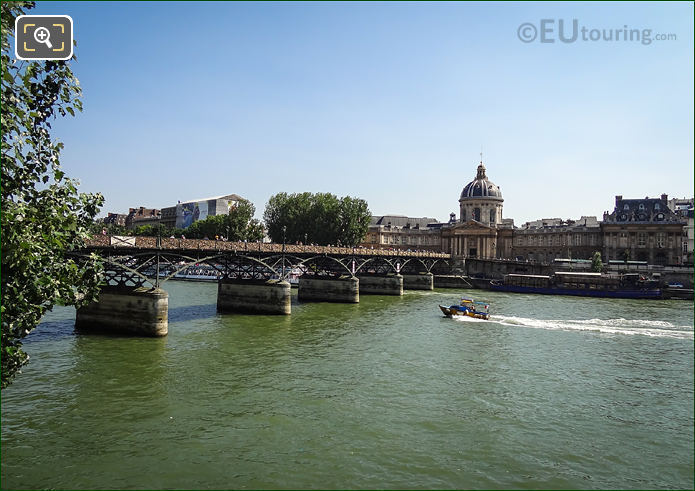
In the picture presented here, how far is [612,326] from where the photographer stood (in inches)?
1580

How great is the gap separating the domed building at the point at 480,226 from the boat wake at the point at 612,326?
270ft

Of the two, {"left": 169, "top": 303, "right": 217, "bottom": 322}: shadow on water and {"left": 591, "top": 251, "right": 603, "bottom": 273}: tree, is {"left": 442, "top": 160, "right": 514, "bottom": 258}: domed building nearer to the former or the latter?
{"left": 591, "top": 251, "right": 603, "bottom": 273}: tree

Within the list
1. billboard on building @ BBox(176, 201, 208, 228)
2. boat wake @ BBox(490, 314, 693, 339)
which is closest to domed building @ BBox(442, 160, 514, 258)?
billboard on building @ BBox(176, 201, 208, 228)

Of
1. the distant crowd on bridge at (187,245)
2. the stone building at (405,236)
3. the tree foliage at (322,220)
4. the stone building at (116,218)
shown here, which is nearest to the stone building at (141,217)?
the stone building at (116,218)

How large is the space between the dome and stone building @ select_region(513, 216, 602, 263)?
11.9m

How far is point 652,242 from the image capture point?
10094 cm

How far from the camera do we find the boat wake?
121 ft

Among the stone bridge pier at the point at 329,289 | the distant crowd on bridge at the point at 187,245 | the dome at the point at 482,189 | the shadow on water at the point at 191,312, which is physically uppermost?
the dome at the point at 482,189

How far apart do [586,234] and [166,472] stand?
11707cm

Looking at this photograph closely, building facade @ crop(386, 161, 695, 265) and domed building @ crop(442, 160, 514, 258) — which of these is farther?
domed building @ crop(442, 160, 514, 258)

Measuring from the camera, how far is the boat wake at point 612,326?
3688 centimetres

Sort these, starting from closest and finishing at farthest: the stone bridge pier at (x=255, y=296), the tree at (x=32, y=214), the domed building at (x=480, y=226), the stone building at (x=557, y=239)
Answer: the tree at (x=32, y=214) < the stone bridge pier at (x=255, y=296) < the stone building at (x=557, y=239) < the domed building at (x=480, y=226)

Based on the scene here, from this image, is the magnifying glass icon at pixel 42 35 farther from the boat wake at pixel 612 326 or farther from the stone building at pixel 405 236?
the stone building at pixel 405 236

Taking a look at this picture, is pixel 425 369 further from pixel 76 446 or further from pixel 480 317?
pixel 480 317
